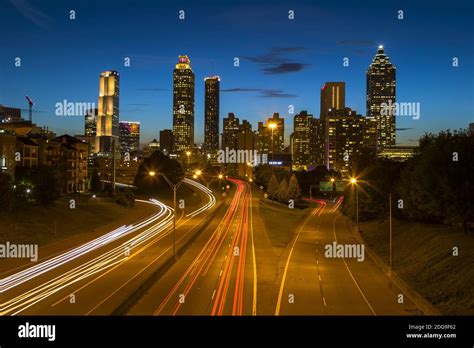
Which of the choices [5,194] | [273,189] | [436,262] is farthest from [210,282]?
[273,189]

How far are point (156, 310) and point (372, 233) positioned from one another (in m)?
33.5

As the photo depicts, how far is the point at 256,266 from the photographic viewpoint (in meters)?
32.7

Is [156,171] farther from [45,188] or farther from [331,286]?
[331,286]

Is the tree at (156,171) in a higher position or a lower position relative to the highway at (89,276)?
higher

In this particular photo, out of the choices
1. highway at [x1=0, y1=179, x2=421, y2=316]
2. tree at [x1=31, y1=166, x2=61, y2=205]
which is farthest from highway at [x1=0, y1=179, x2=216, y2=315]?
tree at [x1=31, y1=166, x2=61, y2=205]

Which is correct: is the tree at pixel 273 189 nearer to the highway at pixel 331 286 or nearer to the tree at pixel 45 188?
the tree at pixel 45 188

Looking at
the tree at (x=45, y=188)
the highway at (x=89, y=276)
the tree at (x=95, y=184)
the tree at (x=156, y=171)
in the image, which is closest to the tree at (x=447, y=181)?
the highway at (x=89, y=276)

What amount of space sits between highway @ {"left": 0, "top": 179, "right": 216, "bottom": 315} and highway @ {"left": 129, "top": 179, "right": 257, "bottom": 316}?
1395 millimetres

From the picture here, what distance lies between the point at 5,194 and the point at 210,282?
79.3 feet

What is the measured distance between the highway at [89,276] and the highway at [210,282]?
Answer: 140 centimetres

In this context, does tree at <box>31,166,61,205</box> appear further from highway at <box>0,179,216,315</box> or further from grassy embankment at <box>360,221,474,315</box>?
grassy embankment at <box>360,221,474,315</box>

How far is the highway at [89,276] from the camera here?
2103 cm
